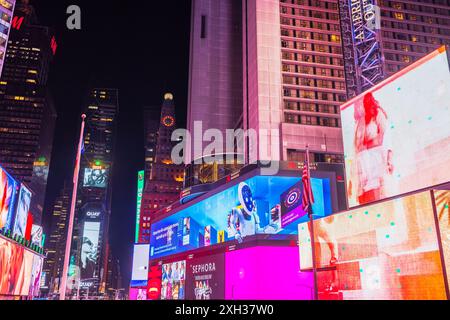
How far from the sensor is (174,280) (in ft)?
204

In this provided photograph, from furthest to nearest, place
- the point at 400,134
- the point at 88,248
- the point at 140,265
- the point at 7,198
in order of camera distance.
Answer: the point at 88,248, the point at 140,265, the point at 7,198, the point at 400,134

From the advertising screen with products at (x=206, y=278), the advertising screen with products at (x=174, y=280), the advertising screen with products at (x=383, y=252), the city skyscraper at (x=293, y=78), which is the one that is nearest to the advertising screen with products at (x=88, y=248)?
the advertising screen with products at (x=174, y=280)

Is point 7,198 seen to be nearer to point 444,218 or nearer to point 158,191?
point 444,218

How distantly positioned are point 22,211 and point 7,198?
241 inches

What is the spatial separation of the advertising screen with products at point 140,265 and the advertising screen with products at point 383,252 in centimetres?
6550

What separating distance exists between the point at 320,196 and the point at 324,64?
3845 cm

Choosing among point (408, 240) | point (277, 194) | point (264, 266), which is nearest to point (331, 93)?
point (277, 194)

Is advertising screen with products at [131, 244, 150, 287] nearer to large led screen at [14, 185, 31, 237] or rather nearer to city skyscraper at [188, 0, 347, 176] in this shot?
city skyscraper at [188, 0, 347, 176]

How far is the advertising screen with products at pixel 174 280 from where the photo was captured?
59.1 m

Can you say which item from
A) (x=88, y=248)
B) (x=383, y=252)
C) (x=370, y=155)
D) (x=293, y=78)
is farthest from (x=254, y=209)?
(x=88, y=248)

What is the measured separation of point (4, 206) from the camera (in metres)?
36.1

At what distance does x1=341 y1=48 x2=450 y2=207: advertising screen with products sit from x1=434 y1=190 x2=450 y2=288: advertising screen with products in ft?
3.44

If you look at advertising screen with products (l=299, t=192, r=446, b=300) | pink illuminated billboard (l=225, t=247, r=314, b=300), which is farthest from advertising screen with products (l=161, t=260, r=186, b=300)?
advertising screen with products (l=299, t=192, r=446, b=300)
